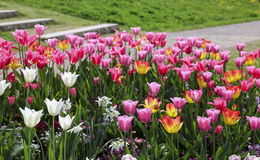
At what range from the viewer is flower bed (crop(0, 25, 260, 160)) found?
7.98 ft

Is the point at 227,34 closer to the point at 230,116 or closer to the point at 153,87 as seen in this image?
the point at 153,87

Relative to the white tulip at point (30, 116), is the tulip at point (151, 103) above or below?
below

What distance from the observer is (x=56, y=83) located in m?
3.78

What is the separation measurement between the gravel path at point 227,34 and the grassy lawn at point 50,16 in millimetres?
2243

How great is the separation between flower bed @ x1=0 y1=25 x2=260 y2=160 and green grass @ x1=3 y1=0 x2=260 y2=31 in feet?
23.1

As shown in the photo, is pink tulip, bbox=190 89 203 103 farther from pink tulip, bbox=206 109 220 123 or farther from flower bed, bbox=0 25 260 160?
pink tulip, bbox=206 109 220 123

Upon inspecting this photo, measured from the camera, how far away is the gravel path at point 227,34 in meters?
9.39

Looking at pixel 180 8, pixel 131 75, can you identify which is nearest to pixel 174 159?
pixel 131 75

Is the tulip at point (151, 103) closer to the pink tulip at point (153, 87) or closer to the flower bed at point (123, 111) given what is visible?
the flower bed at point (123, 111)

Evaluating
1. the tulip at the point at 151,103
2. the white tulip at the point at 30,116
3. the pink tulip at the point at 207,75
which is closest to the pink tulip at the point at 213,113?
the tulip at the point at 151,103

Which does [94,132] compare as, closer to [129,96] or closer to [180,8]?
[129,96]

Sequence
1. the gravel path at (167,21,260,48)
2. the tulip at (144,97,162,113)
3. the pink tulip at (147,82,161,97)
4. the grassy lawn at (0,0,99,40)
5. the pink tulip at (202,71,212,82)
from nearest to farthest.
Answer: the tulip at (144,97,162,113), the pink tulip at (147,82,161,97), the pink tulip at (202,71,212,82), the gravel path at (167,21,260,48), the grassy lawn at (0,0,99,40)

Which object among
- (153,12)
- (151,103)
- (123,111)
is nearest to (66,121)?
(151,103)

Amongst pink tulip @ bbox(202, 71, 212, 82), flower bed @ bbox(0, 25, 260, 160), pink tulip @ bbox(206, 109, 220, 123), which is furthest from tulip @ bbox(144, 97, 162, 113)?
pink tulip @ bbox(202, 71, 212, 82)
